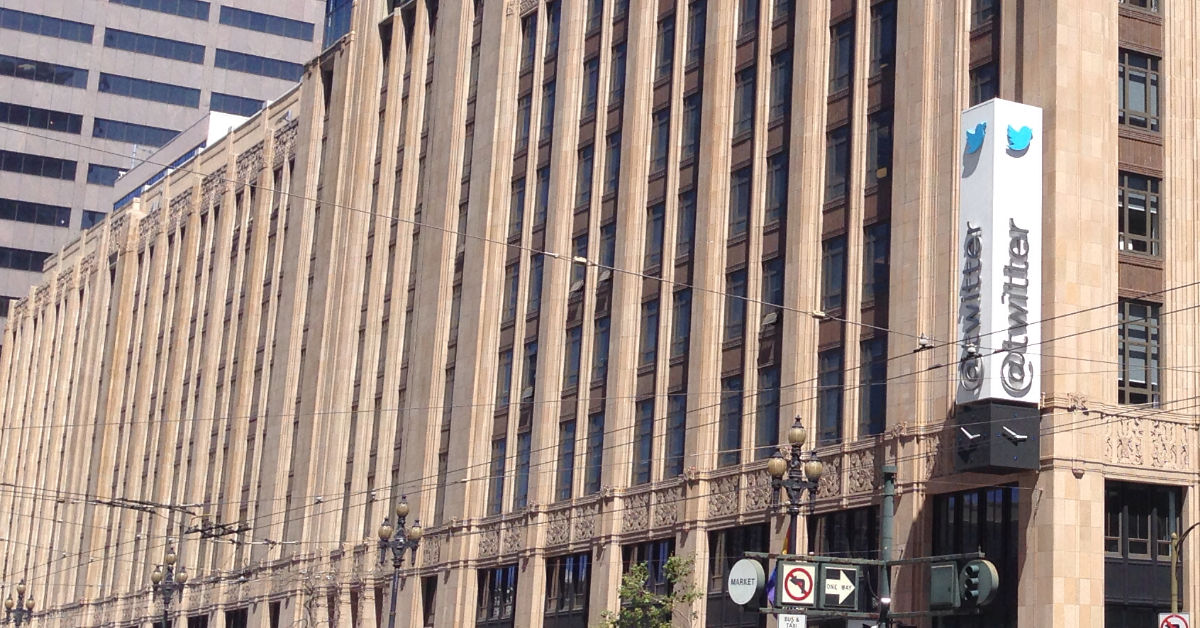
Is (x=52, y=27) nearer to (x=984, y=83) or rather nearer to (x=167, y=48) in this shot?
(x=167, y=48)

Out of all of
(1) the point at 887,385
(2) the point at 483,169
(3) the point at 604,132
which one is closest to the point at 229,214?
(2) the point at 483,169

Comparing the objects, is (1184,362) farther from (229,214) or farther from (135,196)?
(135,196)

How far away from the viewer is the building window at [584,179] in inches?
2539

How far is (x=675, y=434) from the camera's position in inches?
2210

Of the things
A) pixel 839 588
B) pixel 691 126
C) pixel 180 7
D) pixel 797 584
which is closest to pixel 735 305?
pixel 691 126

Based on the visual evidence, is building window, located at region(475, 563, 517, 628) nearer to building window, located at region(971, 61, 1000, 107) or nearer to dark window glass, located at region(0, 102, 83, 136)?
building window, located at region(971, 61, 1000, 107)

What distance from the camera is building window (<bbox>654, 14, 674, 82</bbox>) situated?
61.2 metres

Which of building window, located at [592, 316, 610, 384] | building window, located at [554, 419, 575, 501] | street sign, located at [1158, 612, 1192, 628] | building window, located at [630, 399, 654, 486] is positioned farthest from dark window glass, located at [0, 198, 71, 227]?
street sign, located at [1158, 612, 1192, 628]

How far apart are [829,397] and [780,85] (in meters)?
10.4

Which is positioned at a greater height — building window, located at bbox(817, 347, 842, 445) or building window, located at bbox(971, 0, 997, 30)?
building window, located at bbox(971, 0, 997, 30)

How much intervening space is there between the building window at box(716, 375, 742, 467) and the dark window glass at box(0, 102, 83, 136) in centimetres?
10172

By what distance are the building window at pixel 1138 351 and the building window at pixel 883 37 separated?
32.6ft

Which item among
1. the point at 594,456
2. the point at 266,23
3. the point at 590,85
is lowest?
the point at 594,456

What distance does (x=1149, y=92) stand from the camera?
4575 cm
